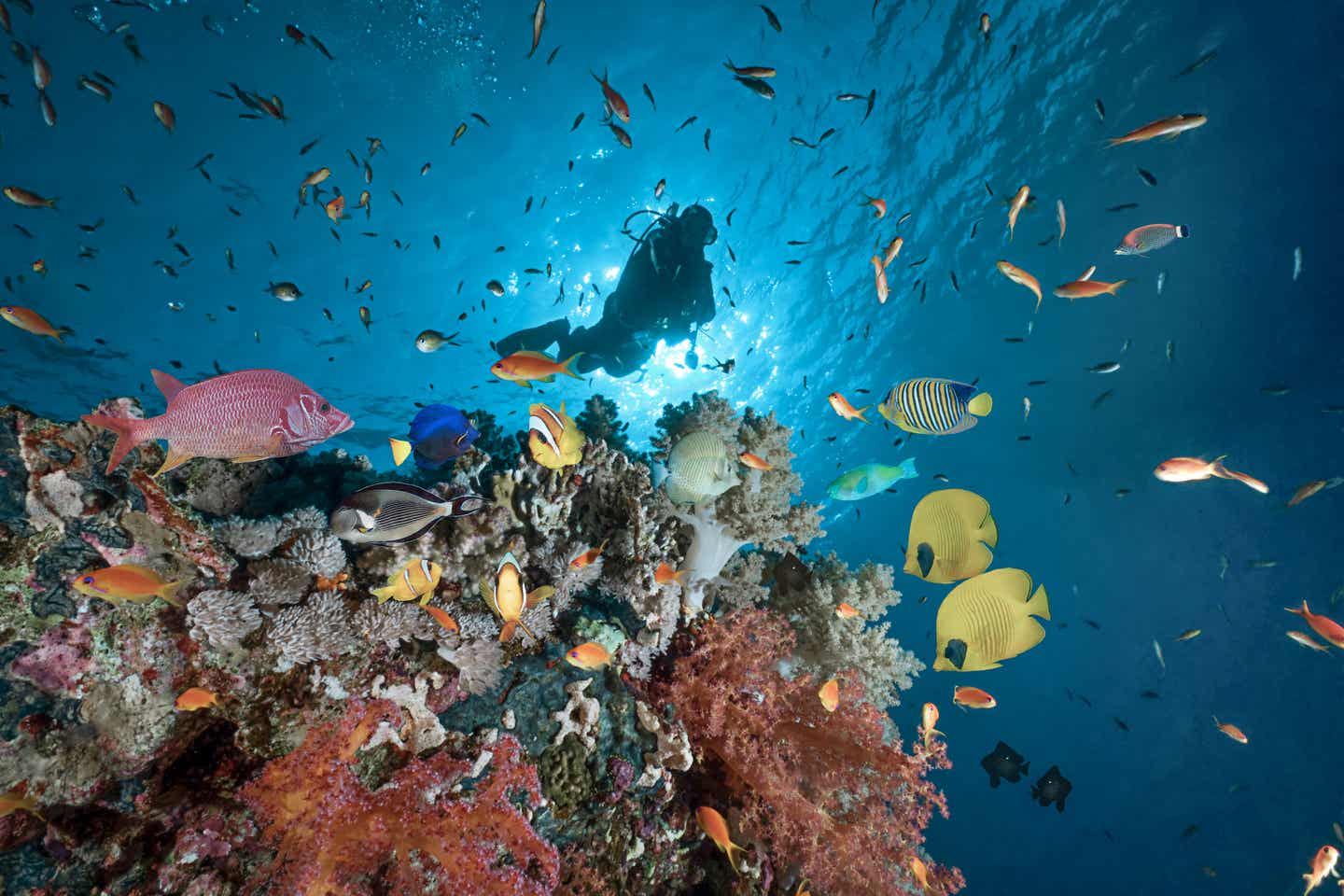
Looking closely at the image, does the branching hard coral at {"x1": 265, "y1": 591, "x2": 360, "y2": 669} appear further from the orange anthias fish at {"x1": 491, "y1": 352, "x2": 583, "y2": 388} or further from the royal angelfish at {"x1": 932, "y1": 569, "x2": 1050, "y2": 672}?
the royal angelfish at {"x1": 932, "y1": 569, "x2": 1050, "y2": 672}

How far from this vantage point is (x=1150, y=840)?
38500 millimetres

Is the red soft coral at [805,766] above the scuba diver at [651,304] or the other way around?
the other way around

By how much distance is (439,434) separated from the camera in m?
3.21

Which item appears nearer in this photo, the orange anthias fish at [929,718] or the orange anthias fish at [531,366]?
the orange anthias fish at [531,366]

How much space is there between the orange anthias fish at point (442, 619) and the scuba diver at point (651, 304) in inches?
398

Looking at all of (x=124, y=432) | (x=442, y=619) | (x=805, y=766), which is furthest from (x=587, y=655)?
(x=124, y=432)

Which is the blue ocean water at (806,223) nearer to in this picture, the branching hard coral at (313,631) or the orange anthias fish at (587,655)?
the orange anthias fish at (587,655)

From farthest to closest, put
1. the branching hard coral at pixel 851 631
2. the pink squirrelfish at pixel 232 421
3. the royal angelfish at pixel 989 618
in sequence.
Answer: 1. the branching hard coral at pixel 851 631
2. the royal angelfish at pixel 989 618
3. the pink squirrelfish at pixel 232 421

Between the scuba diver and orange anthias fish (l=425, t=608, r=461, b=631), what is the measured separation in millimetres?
Result: 10113

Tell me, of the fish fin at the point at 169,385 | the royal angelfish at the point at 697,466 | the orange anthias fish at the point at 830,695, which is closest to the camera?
the fish fin at the point at 169,385

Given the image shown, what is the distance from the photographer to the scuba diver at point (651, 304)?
12516 mm

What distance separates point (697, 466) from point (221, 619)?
3.06 meters

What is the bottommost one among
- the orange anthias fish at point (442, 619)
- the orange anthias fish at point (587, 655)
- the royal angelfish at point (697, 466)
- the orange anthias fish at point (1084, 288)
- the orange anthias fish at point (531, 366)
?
the orange anthias fish at point (587, 655)

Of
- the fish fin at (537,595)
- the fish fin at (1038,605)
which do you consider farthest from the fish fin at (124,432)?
the fish fin at (1038,605)
